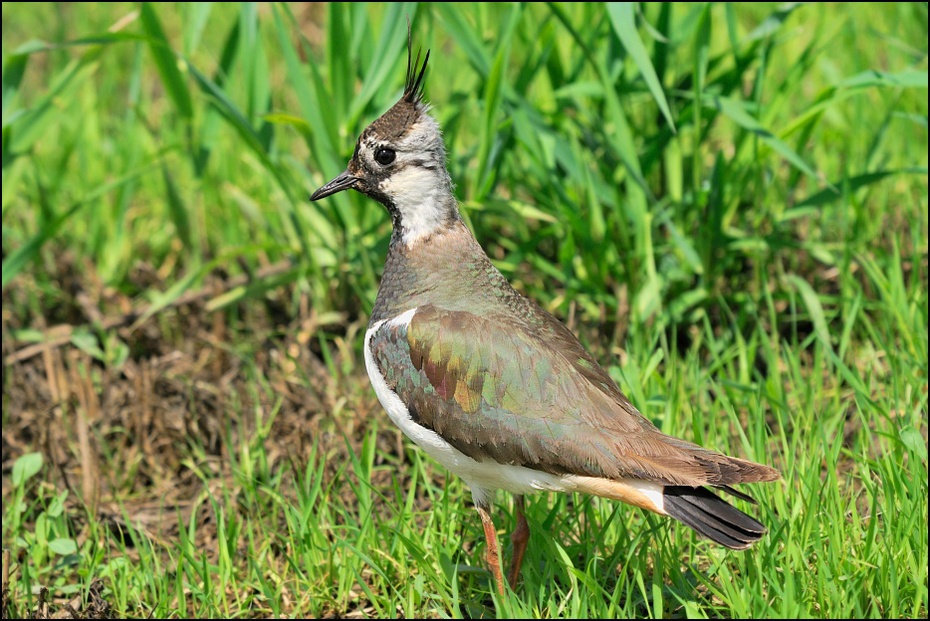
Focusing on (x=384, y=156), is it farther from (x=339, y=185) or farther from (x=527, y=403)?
(x=527, y=403)

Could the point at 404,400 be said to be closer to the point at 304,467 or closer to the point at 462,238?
the point at 462,238

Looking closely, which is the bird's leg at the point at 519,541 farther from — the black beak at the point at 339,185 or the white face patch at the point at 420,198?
the black beak at the point at 339,185

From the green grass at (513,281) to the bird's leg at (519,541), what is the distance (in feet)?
0.24

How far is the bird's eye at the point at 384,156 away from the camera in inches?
141

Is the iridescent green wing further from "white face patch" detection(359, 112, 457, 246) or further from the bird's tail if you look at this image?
"white face patch" detection(359, 112, 457, 246)

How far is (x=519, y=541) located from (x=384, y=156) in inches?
51.8

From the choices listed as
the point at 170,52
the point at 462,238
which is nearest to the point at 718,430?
the point at 462,238

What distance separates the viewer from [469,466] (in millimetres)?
3271

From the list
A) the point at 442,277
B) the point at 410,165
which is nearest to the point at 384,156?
the point at 410,165

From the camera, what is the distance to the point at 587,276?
15.2 feet

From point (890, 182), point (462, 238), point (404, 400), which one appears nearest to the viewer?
point (404, 400)

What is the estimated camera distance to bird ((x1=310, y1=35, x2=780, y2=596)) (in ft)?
9.87

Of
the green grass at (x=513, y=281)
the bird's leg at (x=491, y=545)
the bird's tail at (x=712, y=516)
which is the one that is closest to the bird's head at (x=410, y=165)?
the green grass at (x=513, y=281)

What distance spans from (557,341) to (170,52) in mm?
2340
